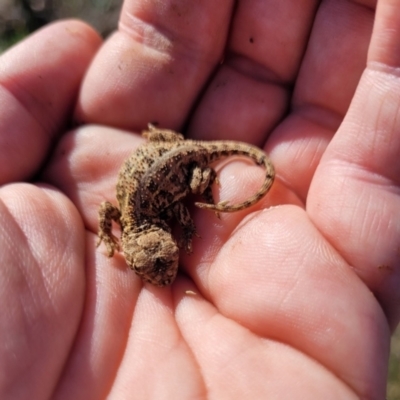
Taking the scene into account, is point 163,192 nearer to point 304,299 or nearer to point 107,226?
point 107,226

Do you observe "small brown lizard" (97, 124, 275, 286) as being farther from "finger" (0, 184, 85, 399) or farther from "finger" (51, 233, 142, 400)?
"finger" (0, 184, 85, 399)

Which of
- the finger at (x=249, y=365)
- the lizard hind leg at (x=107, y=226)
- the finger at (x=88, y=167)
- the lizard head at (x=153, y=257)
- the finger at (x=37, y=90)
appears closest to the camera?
the finger at (x=249, y=365)

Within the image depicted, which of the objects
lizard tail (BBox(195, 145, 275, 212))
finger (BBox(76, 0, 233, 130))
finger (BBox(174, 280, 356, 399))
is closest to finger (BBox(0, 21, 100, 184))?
finger (BBox(76, 0, 233, 130))

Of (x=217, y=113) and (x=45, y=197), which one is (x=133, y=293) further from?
(x=217, y=113)

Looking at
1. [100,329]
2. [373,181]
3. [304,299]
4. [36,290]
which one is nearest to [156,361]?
[100,329]

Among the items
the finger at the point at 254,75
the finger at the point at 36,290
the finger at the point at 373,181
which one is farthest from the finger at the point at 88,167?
the finger at the point at 373,181

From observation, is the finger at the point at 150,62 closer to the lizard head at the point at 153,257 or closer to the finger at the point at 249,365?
the lizard head at the point at 153,257

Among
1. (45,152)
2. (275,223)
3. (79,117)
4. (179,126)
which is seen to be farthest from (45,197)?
(275,223)
